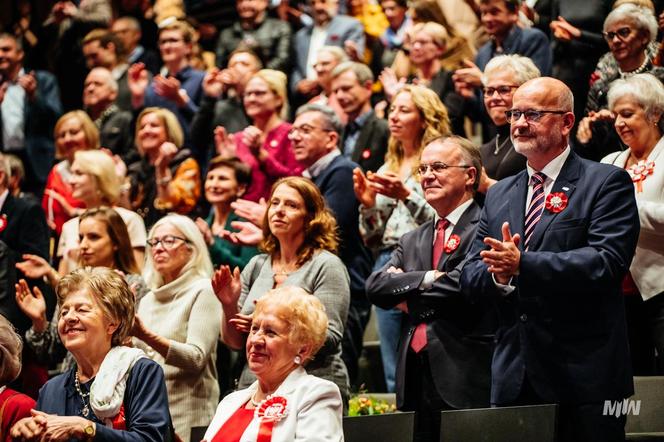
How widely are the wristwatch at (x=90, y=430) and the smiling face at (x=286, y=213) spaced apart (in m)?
1.57

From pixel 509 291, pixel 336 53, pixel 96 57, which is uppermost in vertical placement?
pixel 509 291

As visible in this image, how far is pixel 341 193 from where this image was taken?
5957 mm

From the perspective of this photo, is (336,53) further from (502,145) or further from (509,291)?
(509,291)

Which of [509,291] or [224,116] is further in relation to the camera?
[224,116]

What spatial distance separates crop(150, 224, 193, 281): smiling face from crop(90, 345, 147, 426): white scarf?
1.38m

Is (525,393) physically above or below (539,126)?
below

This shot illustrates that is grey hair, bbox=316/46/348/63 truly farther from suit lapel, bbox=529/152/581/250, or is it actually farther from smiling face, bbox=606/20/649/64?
suit lapel, bbox=529/152/581/250

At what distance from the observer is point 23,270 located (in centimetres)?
577

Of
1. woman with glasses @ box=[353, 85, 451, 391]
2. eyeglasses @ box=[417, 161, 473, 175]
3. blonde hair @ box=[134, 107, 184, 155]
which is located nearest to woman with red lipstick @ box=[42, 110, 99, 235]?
blonde hair @ box=[134, 107, 184, 155]

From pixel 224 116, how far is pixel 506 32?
7.75ft

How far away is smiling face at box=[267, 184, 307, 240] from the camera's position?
5012mm

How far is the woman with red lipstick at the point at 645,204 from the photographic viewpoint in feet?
15.2

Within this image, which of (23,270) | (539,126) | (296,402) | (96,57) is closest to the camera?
(296,402)

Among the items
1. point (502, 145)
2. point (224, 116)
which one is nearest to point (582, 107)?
point (502, 145)
